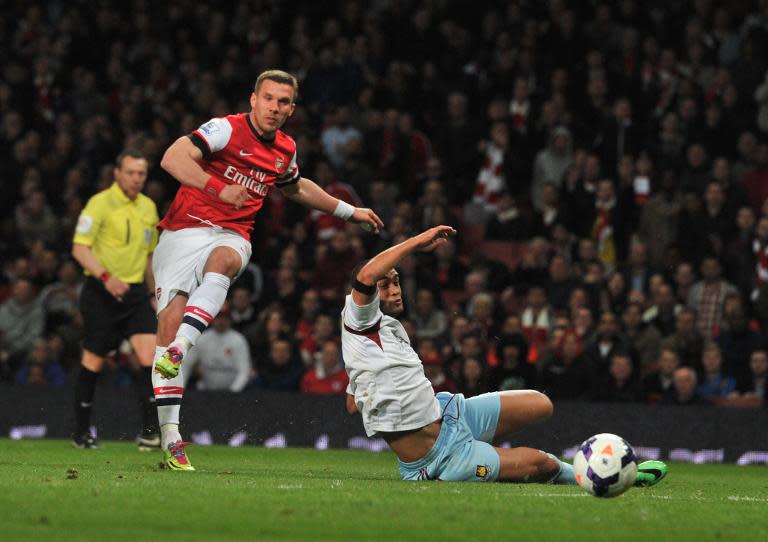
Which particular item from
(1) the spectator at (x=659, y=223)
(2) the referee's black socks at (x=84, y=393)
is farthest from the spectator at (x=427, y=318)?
(2) the referee's black socks at (x=84, y=393)

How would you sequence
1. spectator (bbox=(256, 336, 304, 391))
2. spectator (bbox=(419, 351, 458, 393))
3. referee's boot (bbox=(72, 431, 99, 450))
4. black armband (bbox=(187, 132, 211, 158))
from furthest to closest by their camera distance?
1. spectator (bbox=(256, 336, 304, 391))
2. spectator (bbox=(419, 351, 458, 393))
3. referee's boot (bbox=(72, 431, 99, 450))
4. black armband (bbox=(187, 132, 211, 158))

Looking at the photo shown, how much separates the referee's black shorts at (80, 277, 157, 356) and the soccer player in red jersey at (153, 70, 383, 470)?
252cm

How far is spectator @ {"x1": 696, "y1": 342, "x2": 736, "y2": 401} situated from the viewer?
14805 millimetres

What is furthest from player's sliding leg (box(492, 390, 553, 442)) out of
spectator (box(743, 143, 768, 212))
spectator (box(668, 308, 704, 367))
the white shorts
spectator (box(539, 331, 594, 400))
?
spectator (box(743, 143, 768, 212))

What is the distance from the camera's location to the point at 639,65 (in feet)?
62.5

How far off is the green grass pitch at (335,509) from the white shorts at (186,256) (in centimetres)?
120

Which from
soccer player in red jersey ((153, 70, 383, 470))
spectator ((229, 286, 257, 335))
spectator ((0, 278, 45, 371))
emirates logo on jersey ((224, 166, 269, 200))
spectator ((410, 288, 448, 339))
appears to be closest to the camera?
soccer player in red jersey ((153, 70, 383, 470))

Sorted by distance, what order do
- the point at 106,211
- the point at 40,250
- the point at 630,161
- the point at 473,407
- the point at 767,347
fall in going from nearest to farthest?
the point at 473,407 → the point at 106,211 → the point at 767,347 → the point at 630,161 → the point at 40,250

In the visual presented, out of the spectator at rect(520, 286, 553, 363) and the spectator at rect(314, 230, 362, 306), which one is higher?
the spectator at rect(314, 230, 362, 306)

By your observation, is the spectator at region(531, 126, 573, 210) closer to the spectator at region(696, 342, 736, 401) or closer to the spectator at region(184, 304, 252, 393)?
the spectator at region(696, 342, 736, 401)

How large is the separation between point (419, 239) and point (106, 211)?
184 inches

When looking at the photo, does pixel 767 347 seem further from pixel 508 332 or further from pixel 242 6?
pixel 242 6

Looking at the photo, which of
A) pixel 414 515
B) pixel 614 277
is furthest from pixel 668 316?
pixel 414 515

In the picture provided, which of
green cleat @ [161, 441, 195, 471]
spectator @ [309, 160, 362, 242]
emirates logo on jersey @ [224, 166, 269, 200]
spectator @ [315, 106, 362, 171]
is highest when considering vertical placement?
spectator @ [315, 106, 362, 171]
